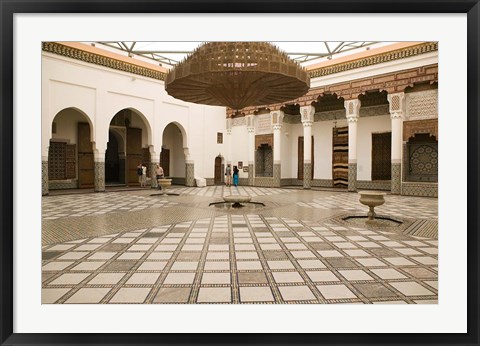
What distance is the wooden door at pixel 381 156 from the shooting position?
11.1 meters

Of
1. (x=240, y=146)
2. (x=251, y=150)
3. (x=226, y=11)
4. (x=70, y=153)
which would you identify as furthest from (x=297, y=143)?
(x=226, y=11)

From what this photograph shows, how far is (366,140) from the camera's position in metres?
11.6

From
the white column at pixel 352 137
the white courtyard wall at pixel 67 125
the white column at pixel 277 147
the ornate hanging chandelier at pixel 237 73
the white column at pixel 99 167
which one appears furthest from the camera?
the white column at pixel 277 147

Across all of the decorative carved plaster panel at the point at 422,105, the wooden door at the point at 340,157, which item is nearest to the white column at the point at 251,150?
the wooden door at the point at 340,157

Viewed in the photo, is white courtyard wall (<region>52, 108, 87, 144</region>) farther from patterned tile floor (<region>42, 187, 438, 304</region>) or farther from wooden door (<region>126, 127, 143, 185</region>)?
patterned tile floor (<region>42, 187, 438, 304</region>)

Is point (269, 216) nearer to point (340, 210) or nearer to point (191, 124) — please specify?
point (340, 210)

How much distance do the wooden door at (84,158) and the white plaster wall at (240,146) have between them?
587cm

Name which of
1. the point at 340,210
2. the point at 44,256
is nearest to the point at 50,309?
the point at 44,256

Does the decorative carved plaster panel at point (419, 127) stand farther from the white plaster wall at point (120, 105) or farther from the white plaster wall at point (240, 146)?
the white plaster wall at point (120, 105)

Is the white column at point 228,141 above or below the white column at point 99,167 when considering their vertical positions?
above

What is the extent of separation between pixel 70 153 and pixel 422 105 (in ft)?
37.0

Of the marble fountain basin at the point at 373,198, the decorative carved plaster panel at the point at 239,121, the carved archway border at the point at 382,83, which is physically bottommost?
the marble fountain basin at the point at 373,198

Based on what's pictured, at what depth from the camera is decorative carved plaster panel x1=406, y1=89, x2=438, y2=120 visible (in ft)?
28.4

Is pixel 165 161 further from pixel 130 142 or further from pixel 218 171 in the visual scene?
pixel 218 171
